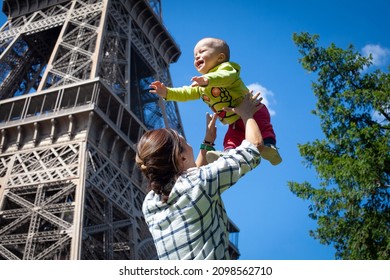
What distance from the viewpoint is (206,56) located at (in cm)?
316

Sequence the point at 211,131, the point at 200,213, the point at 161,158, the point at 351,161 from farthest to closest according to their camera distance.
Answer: the point at 351,161 < the point at 211,131 < the point at 161,158 < the point at 200,213

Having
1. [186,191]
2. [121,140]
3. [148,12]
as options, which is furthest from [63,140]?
[186,191]

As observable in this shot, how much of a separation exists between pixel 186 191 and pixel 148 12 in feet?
95.8

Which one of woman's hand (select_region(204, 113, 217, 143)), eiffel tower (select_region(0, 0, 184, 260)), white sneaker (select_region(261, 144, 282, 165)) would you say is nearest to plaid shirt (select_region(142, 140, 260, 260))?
white sneaker (select_region(261, 144, 282, 165))

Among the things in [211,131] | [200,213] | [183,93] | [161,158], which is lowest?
[200,213]

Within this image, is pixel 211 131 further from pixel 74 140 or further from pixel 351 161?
pixel 74 140

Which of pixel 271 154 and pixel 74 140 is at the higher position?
pixel 74 140

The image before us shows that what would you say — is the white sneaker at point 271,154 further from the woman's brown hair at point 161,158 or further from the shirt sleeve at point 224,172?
the woman's brown hair at point 161,158

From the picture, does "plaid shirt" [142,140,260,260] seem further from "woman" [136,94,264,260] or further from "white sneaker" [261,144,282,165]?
"white sneaker" [261,144,282,165]

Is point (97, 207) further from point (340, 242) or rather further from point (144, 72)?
point (144, 72)

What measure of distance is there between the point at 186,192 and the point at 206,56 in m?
1.11

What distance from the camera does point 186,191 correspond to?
243 cm

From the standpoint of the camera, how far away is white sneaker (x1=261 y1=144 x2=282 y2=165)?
2928 millimetres

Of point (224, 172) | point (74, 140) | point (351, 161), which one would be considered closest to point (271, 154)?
point (224, 172)
